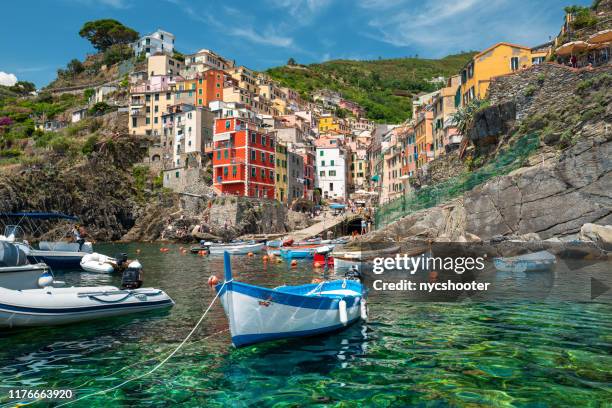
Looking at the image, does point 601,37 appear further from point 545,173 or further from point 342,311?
point 342,311

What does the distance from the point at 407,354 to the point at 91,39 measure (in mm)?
143045

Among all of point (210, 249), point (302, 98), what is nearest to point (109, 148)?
point (210, 249)

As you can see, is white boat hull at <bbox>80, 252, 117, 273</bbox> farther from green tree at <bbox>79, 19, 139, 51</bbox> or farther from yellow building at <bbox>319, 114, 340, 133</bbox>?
green tree at <bbox>79, 19, 139, 51</bbox>

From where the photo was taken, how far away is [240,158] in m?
62.2

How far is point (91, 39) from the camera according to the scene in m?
124

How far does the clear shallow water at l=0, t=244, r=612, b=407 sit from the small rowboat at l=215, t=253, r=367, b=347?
36 cm

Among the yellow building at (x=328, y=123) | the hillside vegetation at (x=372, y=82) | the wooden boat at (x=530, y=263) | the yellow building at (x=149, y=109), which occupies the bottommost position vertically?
the wooden boat at (x=530, y=263)

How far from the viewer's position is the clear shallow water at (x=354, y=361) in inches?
272

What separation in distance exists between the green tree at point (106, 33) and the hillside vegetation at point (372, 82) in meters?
47.0

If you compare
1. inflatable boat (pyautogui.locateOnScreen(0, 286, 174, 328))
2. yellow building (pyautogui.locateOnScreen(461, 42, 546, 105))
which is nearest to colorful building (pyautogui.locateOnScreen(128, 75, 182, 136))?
yellow building (pyautogui.locateOnScreen(461, 42, 546, 105))

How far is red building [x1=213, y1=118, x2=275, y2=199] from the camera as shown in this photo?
6197 centimetres

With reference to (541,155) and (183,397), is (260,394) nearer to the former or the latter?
(183,397)

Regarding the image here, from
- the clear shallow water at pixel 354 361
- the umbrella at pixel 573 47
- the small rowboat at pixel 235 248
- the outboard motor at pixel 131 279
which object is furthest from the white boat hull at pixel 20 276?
the umbrella at pixel 573 47

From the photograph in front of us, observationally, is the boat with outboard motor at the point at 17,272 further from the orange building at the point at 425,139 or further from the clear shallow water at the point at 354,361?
the orange building at the point at 425,139
